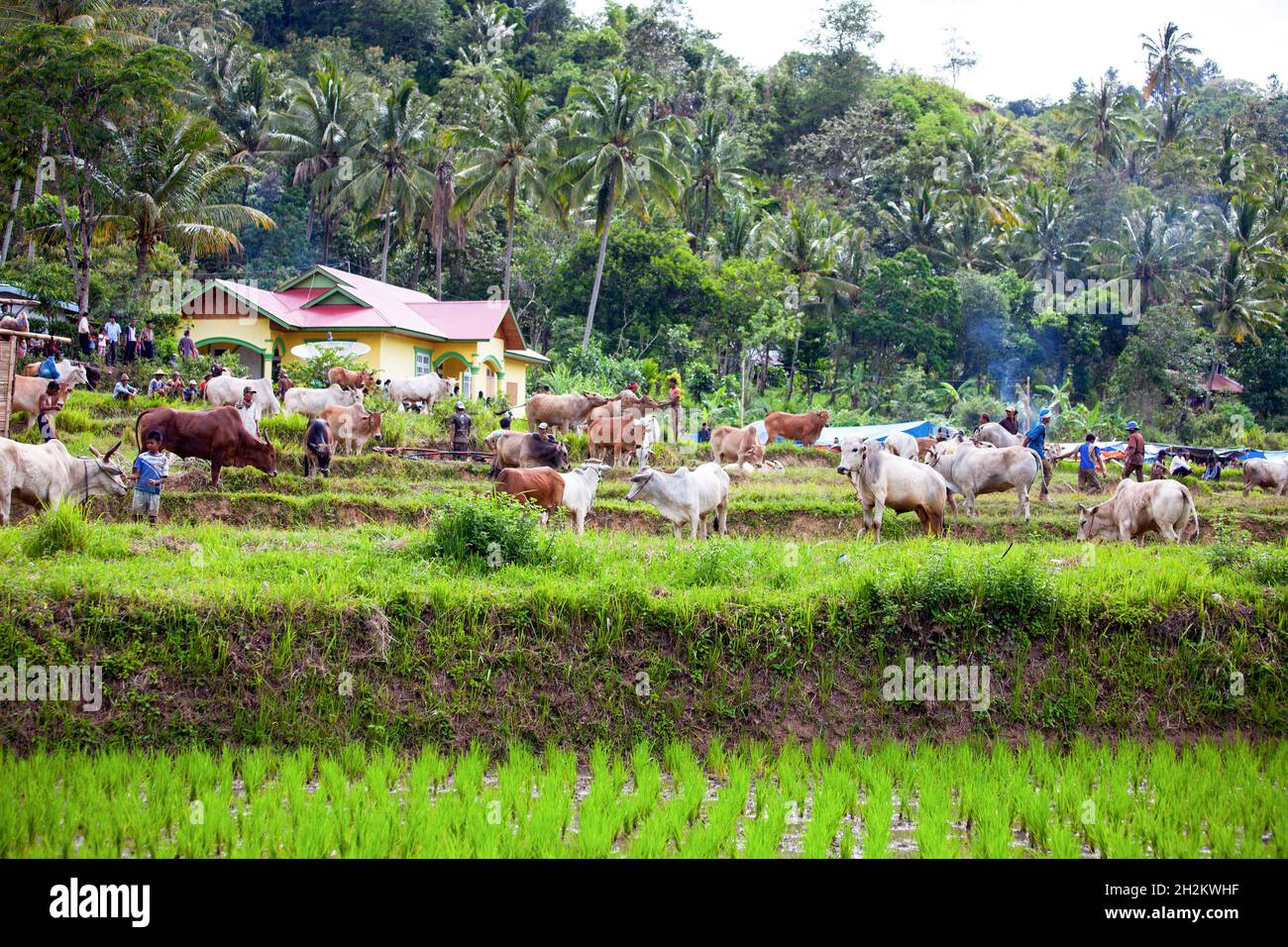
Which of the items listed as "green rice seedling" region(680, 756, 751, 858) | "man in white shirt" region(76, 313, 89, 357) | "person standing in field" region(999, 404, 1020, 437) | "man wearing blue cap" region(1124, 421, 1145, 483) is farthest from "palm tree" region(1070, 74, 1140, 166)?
"green rice seedling" region(680, 756, 751, 858)

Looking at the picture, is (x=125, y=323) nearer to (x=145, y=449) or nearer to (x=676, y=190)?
(x=145, y=449)

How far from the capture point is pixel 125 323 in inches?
1130

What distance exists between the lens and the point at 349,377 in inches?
1024

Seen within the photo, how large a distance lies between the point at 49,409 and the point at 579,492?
10.4m

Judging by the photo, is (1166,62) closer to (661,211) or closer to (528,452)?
(661,211)

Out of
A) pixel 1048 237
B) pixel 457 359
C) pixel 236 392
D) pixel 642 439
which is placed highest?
pixel 1048 237

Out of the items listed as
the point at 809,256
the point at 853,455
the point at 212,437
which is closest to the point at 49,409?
the point at 212,437

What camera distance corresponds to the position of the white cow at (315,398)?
→ 897 inches

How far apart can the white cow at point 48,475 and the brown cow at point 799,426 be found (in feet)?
56.8

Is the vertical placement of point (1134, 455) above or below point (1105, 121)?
below

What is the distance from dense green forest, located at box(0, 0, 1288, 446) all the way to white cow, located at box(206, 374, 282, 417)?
760 centimetres

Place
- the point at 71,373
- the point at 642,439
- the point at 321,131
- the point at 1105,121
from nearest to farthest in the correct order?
the point at 642,439 < the point at 71,373 < the point at 321,131 < the point at 1105,121

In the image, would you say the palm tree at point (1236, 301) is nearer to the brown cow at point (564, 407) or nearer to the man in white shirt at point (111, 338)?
the brown cow at point (564, 407)

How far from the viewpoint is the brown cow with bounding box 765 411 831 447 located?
28.2 metres
